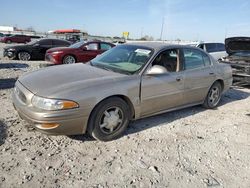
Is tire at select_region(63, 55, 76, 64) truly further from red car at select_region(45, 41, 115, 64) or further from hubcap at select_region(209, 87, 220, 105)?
hubcap at select_region(209, 87, 220, 105)

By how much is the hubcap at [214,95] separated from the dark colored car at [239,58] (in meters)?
2.33

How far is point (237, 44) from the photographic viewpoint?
27.0ft

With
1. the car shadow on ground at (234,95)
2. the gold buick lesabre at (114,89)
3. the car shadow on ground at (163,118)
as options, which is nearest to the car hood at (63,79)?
the gold buick lesabre at (114,89)

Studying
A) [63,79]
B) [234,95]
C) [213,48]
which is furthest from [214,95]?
[213,48]

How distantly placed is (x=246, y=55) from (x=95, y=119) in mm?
6598

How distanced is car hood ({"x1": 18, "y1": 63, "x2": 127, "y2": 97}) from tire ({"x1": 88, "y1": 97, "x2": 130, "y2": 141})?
36 centimetres

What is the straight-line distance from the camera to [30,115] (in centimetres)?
328

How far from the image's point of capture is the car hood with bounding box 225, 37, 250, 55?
7.83 meters

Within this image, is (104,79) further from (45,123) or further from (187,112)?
(187,112)

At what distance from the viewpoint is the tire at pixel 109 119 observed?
3.55 metres

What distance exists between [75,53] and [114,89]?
768 cm

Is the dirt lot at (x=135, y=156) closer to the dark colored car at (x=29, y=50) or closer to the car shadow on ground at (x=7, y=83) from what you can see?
the car shadow on ground at (x=7, y=83)

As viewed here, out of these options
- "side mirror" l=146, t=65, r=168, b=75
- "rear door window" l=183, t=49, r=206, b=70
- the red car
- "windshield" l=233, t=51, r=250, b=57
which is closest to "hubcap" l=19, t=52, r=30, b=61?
the red car

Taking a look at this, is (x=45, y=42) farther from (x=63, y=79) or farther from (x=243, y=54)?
(x=63, y=79)
